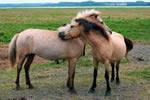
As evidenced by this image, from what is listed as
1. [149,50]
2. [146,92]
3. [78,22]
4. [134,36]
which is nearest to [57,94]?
[78,22]

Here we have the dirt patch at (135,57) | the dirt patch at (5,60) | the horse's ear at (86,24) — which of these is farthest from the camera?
the dirt patch at (135,57)

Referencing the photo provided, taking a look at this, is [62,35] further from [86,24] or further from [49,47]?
[86,24]

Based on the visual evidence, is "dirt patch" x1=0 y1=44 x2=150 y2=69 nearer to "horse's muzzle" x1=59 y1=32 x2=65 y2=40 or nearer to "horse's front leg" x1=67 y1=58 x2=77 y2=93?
"horse's front leg" x1=67 y1=58 x2=77 y2=93

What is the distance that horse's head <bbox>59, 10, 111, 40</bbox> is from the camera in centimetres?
626

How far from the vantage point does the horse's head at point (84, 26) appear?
626cm

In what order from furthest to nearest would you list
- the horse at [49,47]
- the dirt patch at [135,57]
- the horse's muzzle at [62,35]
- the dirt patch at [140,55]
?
the dirt patch at [140,55] → the dirt patch at [135,57] → the horse at [49,47] → the horse's muzzle at [62,35]

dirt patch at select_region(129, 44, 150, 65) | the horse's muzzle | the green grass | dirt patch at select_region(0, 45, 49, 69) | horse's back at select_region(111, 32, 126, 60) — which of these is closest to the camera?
the horse's muzzle

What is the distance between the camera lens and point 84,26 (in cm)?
625

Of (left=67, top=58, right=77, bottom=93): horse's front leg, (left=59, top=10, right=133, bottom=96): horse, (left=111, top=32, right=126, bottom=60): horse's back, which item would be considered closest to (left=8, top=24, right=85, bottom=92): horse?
(left=67, top=58, right=77, bottom=93): horse's front leg

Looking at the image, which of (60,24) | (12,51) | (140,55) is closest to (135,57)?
(140,55)

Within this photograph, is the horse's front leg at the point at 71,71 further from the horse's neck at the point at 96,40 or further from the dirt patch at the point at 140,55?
the dirt patch at the point at 140,55

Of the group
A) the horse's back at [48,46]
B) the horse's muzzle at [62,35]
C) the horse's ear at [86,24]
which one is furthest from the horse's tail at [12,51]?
the horse's ear at [86,24]

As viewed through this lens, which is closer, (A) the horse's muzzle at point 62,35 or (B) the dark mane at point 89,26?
(B) the dark mane at point 89,26

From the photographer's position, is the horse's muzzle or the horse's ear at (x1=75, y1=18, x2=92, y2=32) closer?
the horse's ear at (x1=75, y1=18, x2=92, y2=32)
